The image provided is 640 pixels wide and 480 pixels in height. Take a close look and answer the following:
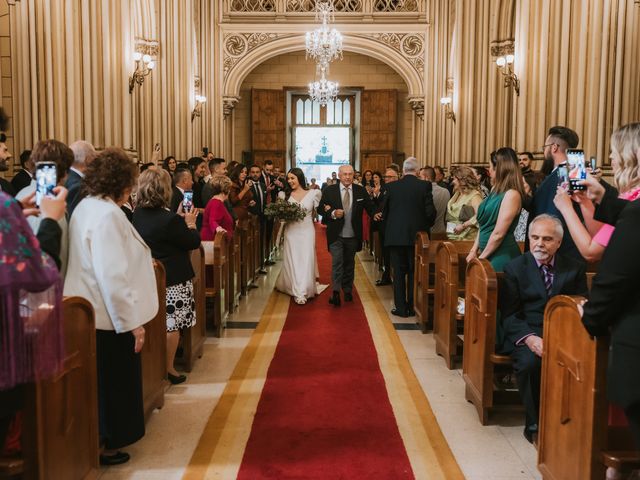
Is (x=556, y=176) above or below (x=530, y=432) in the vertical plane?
above

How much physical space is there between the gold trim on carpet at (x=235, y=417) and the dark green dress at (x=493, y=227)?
2.07 metres

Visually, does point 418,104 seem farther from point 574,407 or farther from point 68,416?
point 68,416

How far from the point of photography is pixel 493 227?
5539 mm

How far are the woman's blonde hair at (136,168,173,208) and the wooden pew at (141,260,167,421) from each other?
1.48 ft

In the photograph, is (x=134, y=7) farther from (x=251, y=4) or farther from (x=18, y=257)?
(x=18, y=257)

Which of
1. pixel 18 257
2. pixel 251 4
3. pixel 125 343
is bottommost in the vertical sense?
pixel 125 343

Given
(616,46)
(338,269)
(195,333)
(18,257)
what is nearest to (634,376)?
(18,257)

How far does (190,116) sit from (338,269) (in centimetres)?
1015

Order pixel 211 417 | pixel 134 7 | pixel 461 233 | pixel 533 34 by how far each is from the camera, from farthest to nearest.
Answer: pixel 134 7
pixel 533 34
pixel 461 233
pixel 211 417

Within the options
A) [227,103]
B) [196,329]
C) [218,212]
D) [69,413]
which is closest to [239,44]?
[227,103]

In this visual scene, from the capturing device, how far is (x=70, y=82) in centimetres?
878

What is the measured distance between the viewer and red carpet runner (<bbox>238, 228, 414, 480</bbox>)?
3.82 m

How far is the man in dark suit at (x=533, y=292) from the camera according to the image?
4.10 m

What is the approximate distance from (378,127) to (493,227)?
17.9 m
